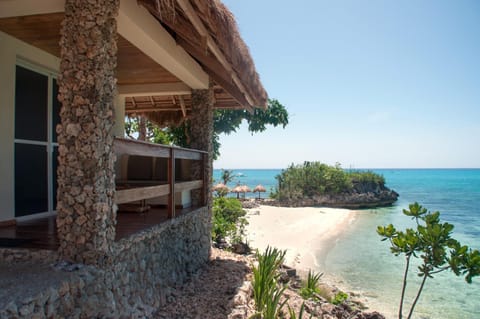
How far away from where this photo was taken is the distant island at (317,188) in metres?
23.6

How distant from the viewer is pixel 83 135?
8.66 ft

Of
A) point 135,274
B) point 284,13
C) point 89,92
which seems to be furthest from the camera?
point 284,13

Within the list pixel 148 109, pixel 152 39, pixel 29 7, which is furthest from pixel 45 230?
pixel 148 109

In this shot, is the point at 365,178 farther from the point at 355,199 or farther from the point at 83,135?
the point at 83,135

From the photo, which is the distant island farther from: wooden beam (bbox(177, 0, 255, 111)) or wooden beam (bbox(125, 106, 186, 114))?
wooden beam (bbox(177, 0, 255, 111))

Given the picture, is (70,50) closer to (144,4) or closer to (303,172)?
(144,4)

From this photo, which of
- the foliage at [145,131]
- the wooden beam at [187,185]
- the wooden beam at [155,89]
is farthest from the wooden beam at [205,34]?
the foliage at [145,131]

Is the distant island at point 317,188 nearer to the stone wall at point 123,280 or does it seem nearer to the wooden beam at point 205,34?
the wooden beam at point 205,34

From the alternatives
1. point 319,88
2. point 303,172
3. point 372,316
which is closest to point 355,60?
point 319,88

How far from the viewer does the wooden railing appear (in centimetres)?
304

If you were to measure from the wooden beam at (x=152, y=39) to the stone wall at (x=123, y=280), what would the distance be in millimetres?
2361

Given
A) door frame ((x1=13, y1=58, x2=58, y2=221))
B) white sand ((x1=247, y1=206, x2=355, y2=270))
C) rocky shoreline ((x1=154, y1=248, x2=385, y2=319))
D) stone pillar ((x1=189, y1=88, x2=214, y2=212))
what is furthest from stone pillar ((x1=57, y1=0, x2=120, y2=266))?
white sand ((x1=247, y1=206, x2=355, y2=270))

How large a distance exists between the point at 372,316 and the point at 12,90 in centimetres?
717

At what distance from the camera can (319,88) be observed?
27656mm
